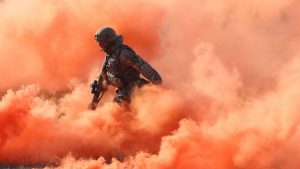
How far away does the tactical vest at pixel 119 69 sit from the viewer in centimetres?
1224

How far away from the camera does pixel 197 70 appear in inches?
555

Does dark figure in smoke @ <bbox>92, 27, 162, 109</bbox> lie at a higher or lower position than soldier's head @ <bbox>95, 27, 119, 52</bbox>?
lower

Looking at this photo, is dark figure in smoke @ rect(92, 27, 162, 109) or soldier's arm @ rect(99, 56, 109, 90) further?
soldier's arm @ rect(99, 56, 109, 90)

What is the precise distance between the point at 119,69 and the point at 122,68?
0.06 metres

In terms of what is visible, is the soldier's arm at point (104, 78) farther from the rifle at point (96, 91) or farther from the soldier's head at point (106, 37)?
the soldier's head at point (106, 37)

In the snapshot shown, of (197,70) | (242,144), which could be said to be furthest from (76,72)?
(242,144)

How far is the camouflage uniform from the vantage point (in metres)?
12.0

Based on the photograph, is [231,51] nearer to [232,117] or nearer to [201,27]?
[201,27]

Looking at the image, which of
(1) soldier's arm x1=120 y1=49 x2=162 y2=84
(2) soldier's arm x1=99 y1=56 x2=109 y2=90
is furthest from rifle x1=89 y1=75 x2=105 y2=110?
(1) soldier's arm x1=120 y1=49 x2=162 y2=84

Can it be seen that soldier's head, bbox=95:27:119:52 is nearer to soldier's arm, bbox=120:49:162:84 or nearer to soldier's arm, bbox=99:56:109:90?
soldier's arm, bbox=120:49:162:84

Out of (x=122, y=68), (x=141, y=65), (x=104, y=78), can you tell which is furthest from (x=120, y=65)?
(x=104, y=78)

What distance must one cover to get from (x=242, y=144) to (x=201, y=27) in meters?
12.6

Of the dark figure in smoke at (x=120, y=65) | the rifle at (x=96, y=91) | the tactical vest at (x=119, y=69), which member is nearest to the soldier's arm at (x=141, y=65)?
the dark figure in smoke at (x=120, y=65)

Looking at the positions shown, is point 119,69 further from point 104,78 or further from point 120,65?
point 104,78
